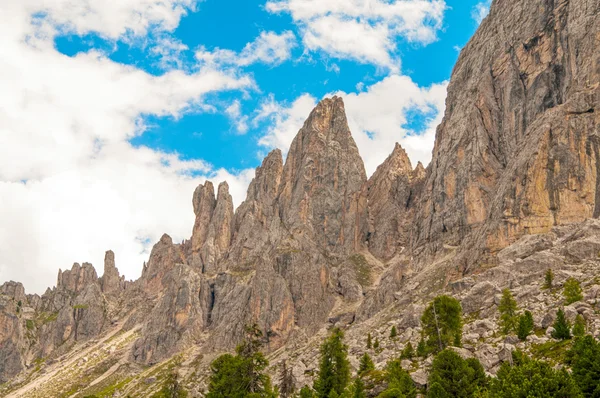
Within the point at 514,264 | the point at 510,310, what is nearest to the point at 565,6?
the point at 514,264

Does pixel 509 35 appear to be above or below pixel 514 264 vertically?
above

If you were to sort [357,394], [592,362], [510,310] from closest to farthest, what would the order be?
[592,362] < [357,394] < [510,310]

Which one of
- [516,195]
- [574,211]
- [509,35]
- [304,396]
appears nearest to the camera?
[304,396]

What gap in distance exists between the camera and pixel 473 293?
113 m

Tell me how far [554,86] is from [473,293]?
281 feet

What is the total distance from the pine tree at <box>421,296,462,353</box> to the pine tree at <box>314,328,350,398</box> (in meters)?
12.2

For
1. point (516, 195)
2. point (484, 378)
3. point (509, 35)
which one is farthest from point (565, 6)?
point (484, 378)

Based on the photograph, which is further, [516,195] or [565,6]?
[565,6]

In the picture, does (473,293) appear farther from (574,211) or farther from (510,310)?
(574,211)

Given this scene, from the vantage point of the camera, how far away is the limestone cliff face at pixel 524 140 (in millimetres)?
139625

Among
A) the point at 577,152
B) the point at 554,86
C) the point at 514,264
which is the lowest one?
the point at 514,264

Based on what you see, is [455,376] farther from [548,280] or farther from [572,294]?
[548,280]

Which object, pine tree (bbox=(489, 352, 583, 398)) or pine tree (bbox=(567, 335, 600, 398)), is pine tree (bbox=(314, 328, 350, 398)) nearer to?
pine tree (bbox=(567, 335, 600, 398))

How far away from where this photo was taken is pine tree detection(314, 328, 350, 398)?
3111 inches
